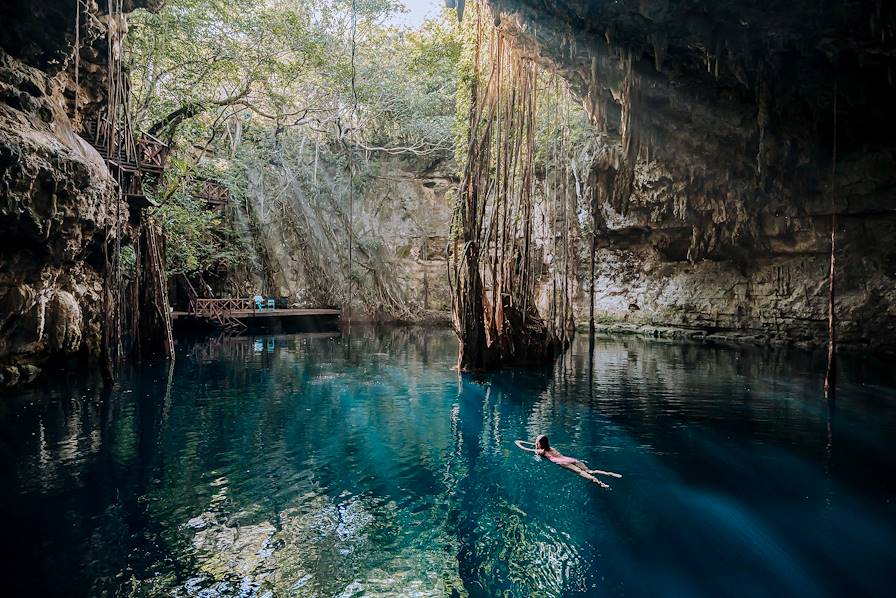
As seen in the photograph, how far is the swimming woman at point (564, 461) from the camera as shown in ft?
19.1

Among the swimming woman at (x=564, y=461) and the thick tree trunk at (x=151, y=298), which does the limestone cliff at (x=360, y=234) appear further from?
the swimming woman at (x=564, y=461)

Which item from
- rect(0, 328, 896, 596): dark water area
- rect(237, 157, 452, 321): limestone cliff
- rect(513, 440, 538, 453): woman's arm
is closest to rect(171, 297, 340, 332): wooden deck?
rect(237, 157, 452, 321): limestone cliff

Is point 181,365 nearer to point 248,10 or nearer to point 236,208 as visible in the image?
point 248,10

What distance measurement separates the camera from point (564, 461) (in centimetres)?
617

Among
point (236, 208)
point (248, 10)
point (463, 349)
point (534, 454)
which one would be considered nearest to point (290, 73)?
point (248, 10)

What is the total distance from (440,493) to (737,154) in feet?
40.7

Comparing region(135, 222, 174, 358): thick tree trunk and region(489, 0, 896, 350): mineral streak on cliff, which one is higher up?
region(489, 0, 896, 350): mineral streak on cliff

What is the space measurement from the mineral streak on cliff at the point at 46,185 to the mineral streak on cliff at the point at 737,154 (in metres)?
7.45

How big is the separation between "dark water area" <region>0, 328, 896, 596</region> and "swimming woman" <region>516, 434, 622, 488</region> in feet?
0.33

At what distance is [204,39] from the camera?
1449 centimetres

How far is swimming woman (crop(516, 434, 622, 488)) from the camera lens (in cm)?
582

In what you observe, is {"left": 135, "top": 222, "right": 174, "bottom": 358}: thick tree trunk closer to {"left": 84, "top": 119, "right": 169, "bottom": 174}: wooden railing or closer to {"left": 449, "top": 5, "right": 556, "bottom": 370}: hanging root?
{"left": 84, "top": 119, "right": 169, "bottom": 174}: wooden railing

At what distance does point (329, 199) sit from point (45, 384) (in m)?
19.5

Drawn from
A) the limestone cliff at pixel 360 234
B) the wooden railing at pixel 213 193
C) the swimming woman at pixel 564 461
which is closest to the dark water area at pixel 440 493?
the swimming woman at pixel 564 461
